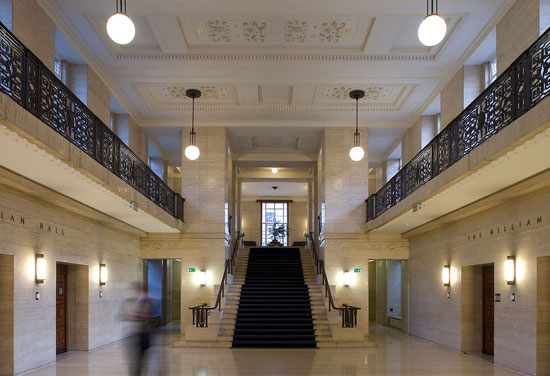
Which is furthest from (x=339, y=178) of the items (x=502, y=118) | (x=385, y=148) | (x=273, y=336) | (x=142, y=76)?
(x=502, y=118)

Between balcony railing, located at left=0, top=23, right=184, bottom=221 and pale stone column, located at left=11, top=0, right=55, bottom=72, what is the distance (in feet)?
4.16

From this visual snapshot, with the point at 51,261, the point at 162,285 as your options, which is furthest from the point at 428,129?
the point at 162,285

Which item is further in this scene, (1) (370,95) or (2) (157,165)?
(2) (157,165)

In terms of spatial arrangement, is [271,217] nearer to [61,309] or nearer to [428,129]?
[428,129]

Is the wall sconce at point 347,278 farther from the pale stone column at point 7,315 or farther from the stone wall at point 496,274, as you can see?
the pale stone column at point 7,315

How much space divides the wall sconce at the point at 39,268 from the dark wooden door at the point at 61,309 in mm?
2146

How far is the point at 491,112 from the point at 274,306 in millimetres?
9790

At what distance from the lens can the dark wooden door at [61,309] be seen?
1289 centimetres

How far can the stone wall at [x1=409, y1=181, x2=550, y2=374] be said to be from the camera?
32.7 feet

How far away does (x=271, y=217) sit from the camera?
33.3 metres

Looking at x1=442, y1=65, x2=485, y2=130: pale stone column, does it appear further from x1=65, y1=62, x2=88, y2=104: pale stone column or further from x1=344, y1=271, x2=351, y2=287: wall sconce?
x1=65, y1=62, x2=88, y2=104: pale stone column

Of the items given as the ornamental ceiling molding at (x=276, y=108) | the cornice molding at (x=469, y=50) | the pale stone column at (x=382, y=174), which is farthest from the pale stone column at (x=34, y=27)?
the pale stone column at (x=382, y=174)

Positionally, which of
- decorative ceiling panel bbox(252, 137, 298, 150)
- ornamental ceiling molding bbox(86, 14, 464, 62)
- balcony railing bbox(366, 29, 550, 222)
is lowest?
balcony railing bbox(366, 29, 550, 222)

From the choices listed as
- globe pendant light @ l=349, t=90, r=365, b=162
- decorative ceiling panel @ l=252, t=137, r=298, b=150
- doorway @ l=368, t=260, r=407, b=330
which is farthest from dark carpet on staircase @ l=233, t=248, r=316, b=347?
globe pendant light @ l=349, t=90, r=365, b=162
